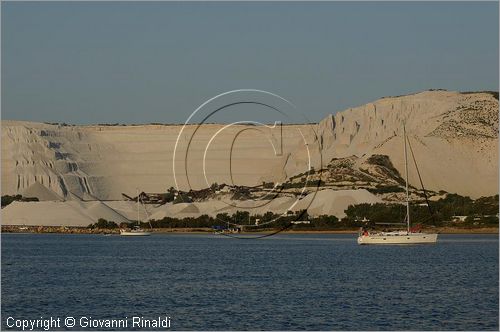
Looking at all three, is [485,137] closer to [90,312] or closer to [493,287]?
[493,287]

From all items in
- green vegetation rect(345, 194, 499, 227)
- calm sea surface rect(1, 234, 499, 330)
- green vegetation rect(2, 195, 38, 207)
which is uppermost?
green vegetation rect(2, 195, 38, 207)

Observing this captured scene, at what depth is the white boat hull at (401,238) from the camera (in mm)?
81875

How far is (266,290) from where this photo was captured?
138 ft

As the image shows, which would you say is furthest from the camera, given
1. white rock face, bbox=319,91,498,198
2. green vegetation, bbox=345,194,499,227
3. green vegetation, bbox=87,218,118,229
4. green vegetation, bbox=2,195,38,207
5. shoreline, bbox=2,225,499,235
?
green vegetation, bbox=2,195,38,207

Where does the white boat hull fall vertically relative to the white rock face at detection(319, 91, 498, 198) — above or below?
below

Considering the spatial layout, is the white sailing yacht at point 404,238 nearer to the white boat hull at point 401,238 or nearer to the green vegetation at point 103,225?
the white boat hull at point 401,238

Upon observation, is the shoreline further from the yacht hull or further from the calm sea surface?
the calm sea surface

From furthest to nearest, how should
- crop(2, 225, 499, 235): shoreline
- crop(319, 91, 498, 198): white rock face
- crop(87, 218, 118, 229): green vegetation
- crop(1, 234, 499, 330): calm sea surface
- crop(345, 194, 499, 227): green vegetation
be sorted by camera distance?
1. crop(319, 91, 498, 198): white rock face
2. crop(87, 218, 118, 229): green vegetation
3. crop(345, 194, 499, 227): green vegetation
4. crop(2, 225, 499, 235): shoreline
5. crop(1, 234, 499, 330): calm sea surface

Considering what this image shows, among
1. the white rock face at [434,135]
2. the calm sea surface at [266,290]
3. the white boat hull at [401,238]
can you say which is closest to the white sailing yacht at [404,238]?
the white boat hull at [401,238]

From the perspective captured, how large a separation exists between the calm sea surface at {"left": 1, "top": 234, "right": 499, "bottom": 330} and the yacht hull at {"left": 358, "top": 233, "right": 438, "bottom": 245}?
1438 cm

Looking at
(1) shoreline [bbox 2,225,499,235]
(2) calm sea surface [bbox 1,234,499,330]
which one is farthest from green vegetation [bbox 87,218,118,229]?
(2) calm sea surface [bbox 1,234,499,330]

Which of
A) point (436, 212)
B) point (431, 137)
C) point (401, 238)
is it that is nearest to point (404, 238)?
point (401, 238)

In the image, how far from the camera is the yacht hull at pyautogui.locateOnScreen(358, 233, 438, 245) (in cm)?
8188

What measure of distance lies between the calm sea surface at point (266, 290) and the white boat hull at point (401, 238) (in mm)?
14382
